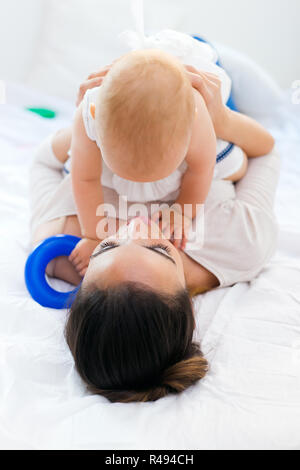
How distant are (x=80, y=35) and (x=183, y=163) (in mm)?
1262

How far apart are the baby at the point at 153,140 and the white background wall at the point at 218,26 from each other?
117 centimetres

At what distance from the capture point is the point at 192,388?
780mm

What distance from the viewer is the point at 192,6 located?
229 cm

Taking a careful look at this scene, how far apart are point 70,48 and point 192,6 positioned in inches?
26.3

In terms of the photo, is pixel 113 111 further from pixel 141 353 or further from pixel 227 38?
pixel 227 38

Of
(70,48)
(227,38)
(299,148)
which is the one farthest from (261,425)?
(227,38)

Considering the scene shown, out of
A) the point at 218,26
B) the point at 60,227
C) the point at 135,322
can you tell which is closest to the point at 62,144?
the point at 60,227

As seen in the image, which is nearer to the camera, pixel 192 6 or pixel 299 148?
pixel 299 148

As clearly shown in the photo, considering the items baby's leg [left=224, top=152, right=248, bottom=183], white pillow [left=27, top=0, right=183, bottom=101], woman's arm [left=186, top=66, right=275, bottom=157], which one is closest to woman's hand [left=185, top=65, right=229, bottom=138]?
woman's arm [left=186, top=66, right=275, bottom=157]

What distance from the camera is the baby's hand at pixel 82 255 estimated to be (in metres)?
A: 1.05

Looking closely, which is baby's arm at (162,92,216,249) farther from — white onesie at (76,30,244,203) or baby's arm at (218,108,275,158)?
baby's arm at (218,108,275,158)

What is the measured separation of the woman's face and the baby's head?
0.13 meters
